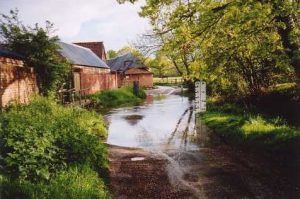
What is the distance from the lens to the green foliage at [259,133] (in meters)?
10.6

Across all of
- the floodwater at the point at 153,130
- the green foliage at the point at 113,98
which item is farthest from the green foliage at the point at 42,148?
the green foliage at the point at 113,98

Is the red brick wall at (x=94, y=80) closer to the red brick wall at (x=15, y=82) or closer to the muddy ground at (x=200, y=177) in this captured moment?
the red brick wall at (x=15, y=82)

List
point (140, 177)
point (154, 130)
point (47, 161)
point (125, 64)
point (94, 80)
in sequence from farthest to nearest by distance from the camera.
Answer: point (125, 64) → point (94, 80) → point (154, 130) → point (140, 177) → point (47, 161)

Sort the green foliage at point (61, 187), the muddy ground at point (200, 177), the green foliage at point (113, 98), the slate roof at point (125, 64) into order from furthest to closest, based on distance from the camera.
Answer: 1. the slate roof at point (125, 64)
2. the green foliage at point (113, 98)
3. the muddy ground at point (200, 177)
4. the green foliage at point (61, 187)

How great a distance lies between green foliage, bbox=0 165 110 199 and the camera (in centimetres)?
637

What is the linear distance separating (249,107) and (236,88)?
206 cm

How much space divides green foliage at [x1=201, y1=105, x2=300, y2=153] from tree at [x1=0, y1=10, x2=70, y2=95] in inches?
351

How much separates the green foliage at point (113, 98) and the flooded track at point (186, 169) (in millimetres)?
13667

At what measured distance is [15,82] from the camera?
16453mm

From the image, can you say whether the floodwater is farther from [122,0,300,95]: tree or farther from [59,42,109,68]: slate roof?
[59,42,109,68]: slate roof

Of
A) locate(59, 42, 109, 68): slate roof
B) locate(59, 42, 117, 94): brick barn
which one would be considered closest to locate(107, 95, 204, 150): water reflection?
locate(59, 42, 117, 94): brick barn

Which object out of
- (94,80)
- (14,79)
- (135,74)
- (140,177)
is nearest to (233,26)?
(140,177)

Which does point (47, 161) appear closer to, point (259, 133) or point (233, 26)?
point (233, 26)

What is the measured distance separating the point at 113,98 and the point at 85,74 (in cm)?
337
